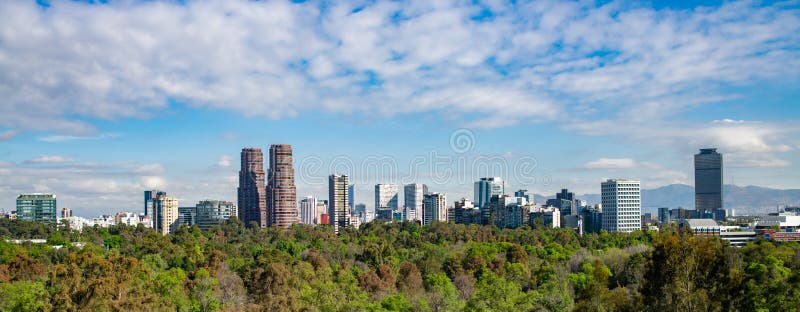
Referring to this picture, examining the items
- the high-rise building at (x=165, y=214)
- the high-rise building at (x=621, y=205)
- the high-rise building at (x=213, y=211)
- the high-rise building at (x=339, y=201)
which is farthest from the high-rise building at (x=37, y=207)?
→ the high-rise building at (x=621, y=205)

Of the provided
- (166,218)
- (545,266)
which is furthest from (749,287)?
(166,218)

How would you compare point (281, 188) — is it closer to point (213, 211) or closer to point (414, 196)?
point (213, 211)

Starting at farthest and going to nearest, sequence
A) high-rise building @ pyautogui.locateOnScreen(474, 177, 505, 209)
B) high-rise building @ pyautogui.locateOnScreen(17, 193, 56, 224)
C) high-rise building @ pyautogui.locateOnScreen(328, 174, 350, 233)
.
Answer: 1. high-rise building @ pyautogui.locateOnScreen(474, 177, 505, 209)
2. high-rise building @ pyautogui.locateOnScreen(328, 174, 350, 233)
3. high-rise building @ pyautogui.locateOnScreen(17, 193, 56, 224)

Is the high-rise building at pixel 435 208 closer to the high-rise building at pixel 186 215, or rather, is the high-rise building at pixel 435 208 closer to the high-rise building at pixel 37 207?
the high-rise building at pixel 186 215

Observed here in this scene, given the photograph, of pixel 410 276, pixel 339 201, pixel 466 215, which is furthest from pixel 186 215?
pixel 410 276

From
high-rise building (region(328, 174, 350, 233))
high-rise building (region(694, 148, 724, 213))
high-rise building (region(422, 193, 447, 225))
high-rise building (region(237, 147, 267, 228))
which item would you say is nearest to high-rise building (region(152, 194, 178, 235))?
high-rise building (region(237, 147, 267, 228))

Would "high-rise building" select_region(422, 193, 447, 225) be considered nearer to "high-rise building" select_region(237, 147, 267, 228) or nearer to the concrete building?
the concrete building
